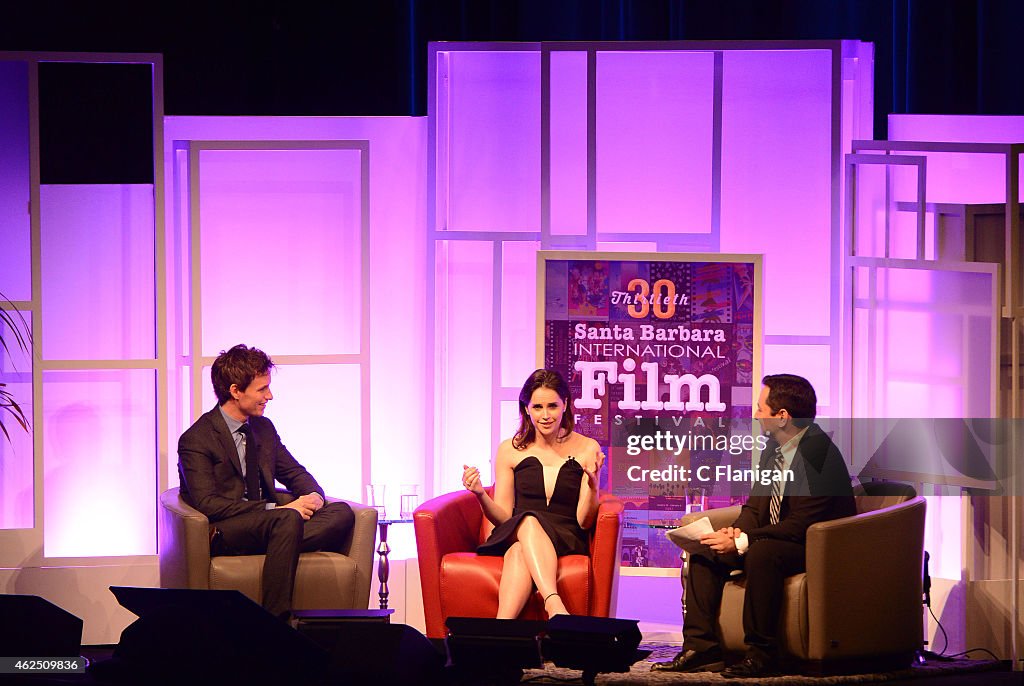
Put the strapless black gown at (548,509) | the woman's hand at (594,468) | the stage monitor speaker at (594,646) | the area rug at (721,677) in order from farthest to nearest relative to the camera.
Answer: the woman's hand at (594,468) → the strapless black gown at (548,509) → the area rug at (721,677) → the stage monitor speaker at (594,646)

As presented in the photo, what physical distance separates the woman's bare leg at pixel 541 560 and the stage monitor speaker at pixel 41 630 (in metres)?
2.36

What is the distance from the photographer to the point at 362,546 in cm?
450

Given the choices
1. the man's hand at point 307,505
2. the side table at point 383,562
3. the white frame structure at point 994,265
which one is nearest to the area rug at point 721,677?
the white frame structure at point 994,265

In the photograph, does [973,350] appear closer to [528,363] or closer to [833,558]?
[833,558]

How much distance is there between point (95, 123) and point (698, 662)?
140 inches

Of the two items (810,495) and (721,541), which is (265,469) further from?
(810,495)

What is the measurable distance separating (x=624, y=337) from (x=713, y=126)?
1.11 meters

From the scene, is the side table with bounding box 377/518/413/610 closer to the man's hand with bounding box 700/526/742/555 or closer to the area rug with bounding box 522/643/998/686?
the area rug with bounding box 522/643/998/686

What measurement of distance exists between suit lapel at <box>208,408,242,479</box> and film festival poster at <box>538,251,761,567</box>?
151 centimetres

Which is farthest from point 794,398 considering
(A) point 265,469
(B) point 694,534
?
(A) point 265,469

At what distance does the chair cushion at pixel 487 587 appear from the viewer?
425 centimetres

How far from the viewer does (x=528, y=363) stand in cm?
534

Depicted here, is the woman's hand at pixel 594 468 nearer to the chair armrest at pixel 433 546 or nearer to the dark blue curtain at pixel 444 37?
the chair armrest at pixel 433 546

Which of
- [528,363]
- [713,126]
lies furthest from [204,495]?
[713,126]
